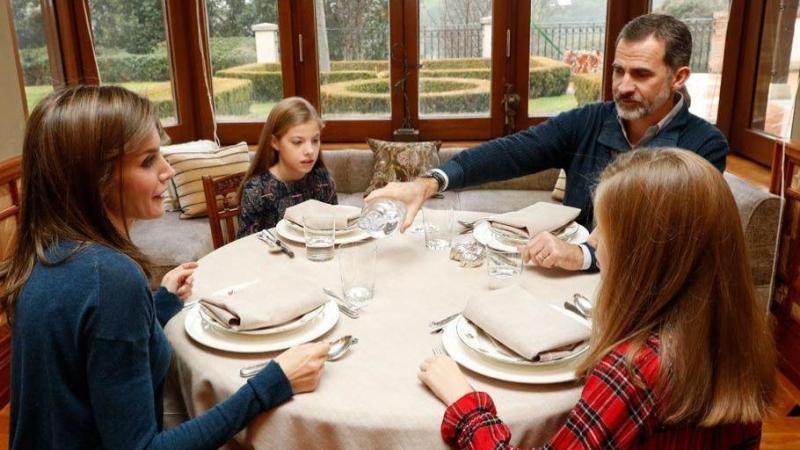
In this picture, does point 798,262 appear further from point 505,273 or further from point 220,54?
point 220,54

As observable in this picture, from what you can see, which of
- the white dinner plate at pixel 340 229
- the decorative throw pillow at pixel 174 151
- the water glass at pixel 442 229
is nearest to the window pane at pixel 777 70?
the water glass at pixel 442 229

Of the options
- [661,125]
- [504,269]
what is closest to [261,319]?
[504,269]

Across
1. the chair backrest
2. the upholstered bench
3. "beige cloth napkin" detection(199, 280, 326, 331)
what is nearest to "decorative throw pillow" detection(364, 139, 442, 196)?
the upholstered bench

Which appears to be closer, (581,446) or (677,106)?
(581,446)

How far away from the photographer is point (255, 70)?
4.23 m

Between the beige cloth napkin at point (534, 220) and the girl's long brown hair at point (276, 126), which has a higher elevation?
the girl's long brown hair at point (276, 126)

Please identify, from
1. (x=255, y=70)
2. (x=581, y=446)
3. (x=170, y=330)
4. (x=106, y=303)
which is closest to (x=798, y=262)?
(x=581, y=446)

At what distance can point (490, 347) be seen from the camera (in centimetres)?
119

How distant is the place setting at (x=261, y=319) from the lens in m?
1.24

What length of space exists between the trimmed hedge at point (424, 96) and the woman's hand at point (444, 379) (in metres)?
3.34

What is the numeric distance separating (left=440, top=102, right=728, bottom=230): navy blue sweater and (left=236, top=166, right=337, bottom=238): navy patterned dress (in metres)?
0.72

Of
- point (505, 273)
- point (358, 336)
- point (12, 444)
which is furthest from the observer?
point (505, 273)

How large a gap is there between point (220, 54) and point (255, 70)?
241 millimetres

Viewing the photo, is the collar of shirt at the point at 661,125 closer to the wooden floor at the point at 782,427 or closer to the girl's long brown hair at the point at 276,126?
the wooden floor at the point at 782,427
